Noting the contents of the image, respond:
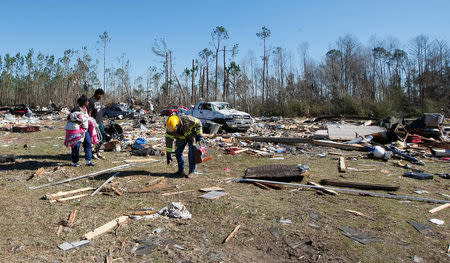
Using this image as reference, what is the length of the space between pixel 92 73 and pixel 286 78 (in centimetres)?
2912

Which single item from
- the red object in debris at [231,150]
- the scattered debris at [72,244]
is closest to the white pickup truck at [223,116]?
the red object in debris at [231,150]

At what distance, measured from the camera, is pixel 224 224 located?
4234 millimetres

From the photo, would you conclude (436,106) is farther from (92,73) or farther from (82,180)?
(92,73)

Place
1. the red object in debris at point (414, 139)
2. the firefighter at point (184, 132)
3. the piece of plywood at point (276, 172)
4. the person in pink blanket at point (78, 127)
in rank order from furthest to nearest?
1. the red object in debris at point (414, 139)
2. the person in pink blanket at point (78, 127)
3. the piece of plywood at point (276, 172)
4. the firefighter at point (184, 132)

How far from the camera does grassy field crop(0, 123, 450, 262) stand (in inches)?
134

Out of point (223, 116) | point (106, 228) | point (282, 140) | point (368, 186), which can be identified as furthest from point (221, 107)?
point (106, 228)

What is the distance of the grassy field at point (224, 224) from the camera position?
341cm

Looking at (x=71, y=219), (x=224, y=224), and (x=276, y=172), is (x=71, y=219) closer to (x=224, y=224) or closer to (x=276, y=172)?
(x=224, y=224)

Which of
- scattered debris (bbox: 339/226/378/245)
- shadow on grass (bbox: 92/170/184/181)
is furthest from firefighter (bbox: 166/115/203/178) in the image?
scattered debris (bbox: 339/226/378/245)

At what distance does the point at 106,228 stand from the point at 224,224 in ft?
5.04

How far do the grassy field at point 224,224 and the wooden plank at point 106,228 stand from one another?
98 millimetres

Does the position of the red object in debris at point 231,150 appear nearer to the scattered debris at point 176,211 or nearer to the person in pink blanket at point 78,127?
the person in pink blanket at point 78,127

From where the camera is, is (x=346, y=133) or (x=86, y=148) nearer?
(x=86, y=148)

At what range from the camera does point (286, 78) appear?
123ft
